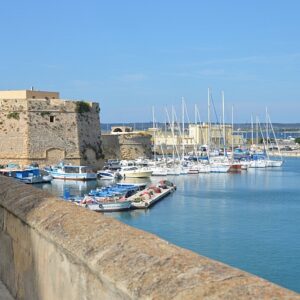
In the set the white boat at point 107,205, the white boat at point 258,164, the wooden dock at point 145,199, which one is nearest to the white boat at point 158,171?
the white boat at point 258,164

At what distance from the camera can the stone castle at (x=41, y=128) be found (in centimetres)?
3522

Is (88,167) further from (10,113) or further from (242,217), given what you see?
(242,217)

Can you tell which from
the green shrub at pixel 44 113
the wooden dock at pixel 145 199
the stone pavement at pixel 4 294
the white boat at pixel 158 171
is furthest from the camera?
the white boat at pixel 158 171

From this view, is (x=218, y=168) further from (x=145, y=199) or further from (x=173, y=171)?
(x=145, y=199)

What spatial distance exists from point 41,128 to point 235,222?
1736 cm

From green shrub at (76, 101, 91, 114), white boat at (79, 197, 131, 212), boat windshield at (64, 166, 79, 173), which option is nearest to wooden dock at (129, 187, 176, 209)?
white boat at (79, 197, 131, 212)

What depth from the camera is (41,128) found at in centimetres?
3581

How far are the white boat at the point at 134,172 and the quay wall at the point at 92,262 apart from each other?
35966 mm

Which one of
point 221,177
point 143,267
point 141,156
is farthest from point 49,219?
point 141,156

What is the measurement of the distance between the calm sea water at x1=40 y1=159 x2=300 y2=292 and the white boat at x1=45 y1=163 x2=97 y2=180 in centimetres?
54

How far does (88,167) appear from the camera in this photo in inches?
1495

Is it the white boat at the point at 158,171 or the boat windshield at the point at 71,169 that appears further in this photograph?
the white boat at the point at 158,171

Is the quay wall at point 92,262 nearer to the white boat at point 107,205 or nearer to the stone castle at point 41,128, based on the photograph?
the white boat at point 107,205

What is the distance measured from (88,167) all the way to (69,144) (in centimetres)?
213
